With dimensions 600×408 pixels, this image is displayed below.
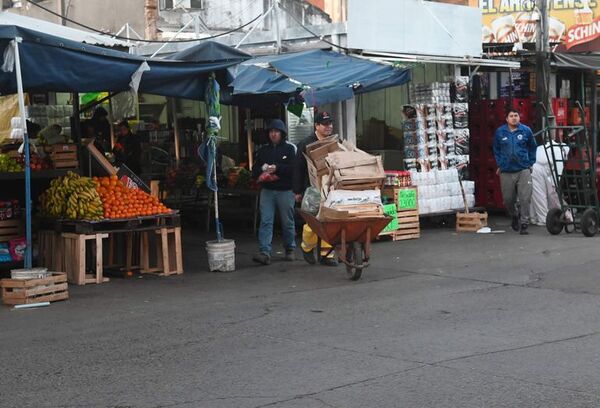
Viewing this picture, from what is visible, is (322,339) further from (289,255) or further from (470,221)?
(470,221)

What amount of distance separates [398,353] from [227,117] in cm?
1352

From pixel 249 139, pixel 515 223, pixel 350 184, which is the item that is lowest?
pixel 515 223

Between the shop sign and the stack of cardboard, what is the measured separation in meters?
17.5

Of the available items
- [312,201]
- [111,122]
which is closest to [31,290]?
[312,201]

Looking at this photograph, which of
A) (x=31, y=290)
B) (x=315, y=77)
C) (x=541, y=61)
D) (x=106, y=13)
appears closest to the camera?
(x=31, y=290)

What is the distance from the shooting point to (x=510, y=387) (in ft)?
22.4

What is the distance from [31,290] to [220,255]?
304cm

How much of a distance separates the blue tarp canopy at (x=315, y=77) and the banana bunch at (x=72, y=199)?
322cm

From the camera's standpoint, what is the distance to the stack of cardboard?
11.8m

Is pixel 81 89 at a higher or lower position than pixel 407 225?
higher

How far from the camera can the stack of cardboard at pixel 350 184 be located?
1180 cm

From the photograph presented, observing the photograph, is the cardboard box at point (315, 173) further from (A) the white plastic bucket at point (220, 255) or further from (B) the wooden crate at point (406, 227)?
(B) the wooden crate at point (406, 227)

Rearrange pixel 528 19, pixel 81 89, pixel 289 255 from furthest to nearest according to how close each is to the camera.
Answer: pixel 528 19, pixel 289 255, pixel 81 89

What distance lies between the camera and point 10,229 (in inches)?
512
